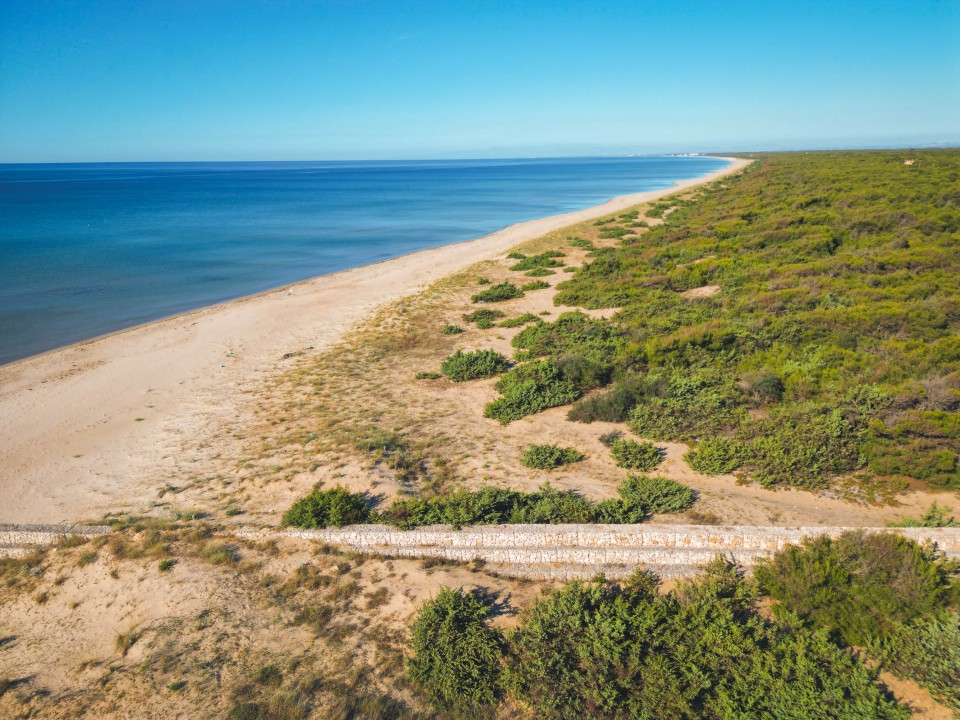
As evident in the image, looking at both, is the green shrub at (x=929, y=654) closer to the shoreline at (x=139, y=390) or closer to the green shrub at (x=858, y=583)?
the green shrub at (x=858, y=583)

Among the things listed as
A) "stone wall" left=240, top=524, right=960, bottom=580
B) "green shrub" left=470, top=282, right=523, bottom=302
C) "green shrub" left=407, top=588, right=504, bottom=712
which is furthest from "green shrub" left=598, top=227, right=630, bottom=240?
"green shrub" left=407, top=588, right=504, bottom=712

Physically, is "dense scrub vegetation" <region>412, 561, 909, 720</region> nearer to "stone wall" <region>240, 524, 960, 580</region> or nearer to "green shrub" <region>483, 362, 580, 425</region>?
"stone wall" <region>240, 524, 960, 580</region>

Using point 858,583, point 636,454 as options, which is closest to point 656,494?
point 636,454

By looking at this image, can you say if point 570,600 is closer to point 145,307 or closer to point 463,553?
point 463,553

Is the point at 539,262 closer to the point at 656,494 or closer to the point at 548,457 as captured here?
the point at 548,457

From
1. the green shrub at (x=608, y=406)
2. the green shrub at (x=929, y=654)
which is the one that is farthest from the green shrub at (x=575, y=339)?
the green shrub at (x=929, y=654)
